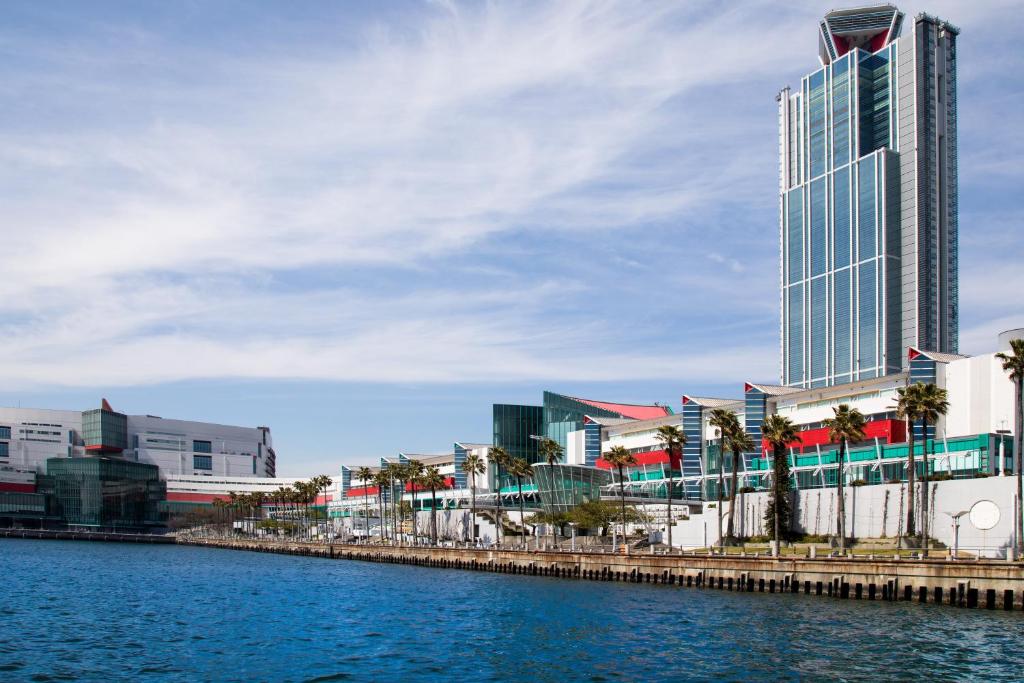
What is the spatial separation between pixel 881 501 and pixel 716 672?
68871mm

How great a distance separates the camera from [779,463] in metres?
125

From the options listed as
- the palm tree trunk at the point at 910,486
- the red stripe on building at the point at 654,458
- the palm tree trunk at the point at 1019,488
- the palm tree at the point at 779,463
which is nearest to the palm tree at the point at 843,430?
the palm tree trunk at the point at 910,486

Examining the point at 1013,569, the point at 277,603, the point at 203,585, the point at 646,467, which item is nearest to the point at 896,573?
the point at 1013,569

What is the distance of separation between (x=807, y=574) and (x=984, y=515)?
22.6 m

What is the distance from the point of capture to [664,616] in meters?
77.3

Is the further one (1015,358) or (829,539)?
(829,539)

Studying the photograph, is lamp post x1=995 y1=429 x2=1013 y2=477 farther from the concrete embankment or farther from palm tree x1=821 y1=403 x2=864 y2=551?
the concrete embankment

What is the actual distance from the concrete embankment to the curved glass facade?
39.6 metres

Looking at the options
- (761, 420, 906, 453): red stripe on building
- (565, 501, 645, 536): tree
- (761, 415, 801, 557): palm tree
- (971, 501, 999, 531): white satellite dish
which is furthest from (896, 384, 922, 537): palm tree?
(565, 501, 645, 536): tree

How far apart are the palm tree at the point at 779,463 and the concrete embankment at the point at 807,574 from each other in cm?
1568

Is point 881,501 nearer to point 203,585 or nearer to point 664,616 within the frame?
point 664,616

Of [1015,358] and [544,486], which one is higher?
[1015,358]

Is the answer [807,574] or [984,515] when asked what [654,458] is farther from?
[807,574]

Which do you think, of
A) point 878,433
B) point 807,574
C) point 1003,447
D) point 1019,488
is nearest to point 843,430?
point 1019,488
